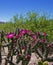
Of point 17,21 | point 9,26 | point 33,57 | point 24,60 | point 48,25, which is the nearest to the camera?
point 24,60

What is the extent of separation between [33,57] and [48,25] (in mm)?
8004

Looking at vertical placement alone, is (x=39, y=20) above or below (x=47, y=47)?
above

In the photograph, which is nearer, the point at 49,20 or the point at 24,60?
the point at 24,60

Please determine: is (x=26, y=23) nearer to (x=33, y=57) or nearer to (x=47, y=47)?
(x=33, y=57)

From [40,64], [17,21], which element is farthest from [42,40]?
[17,21]

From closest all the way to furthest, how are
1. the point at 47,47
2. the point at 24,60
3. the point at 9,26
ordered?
the point at 24,60
the point at 47,47
the point at 9,26

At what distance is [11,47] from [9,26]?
69.5 ft

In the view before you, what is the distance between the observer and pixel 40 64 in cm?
519

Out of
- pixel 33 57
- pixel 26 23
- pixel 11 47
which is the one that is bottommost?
pixel 33 57

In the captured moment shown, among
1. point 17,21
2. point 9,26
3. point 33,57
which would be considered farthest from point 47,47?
point 9,26

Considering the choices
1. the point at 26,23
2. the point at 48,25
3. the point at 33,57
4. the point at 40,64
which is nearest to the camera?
the point at 40,64

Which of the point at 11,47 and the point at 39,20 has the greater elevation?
the point at 39,20

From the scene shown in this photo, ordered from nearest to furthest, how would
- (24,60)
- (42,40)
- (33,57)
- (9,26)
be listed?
(24,60)
(42,40)
(33,57)
(9,26)

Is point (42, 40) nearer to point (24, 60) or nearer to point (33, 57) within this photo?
point (33, 57)
